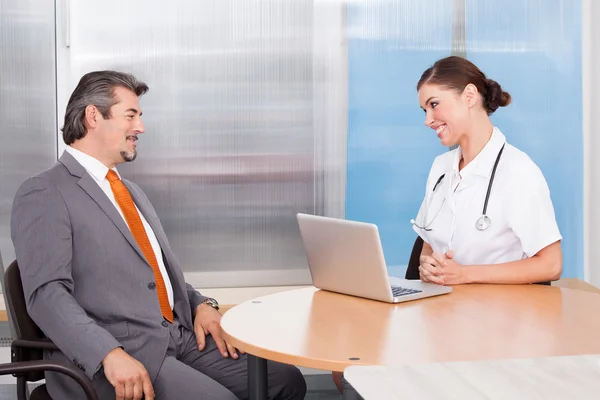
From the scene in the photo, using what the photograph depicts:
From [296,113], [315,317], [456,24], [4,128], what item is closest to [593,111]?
[456,24]

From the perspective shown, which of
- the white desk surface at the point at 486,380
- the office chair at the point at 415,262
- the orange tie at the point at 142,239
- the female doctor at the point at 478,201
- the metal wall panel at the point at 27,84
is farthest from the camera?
the metal wall panel at the point at 27,84

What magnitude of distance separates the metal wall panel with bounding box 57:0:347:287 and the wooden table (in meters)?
1.57

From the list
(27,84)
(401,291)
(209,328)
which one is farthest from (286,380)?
(27,84)

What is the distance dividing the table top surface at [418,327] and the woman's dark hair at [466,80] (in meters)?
0.80

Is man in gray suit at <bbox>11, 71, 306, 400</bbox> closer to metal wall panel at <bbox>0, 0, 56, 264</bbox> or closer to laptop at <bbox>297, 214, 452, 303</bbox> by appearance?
laptop at <bbox>297, 214, 452, 303</bbox>

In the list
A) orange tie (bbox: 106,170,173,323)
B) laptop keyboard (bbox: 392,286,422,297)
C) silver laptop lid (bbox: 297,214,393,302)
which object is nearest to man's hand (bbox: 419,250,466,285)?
laptop keyboard (bbox: 392,286,422,297)

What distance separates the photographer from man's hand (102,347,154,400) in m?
2.20

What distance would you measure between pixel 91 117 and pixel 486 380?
187cm

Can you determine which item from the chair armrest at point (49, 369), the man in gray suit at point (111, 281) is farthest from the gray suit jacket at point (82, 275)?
the chair armrest at point (49, 369)

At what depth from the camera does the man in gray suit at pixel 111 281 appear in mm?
2275

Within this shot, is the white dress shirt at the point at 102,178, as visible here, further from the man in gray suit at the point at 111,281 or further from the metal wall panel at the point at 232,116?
the metal wall panel at the point at 232,116

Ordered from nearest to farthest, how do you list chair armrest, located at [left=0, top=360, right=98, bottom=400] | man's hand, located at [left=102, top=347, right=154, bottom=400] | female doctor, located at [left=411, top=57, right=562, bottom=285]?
chair armrest, located at [left=0, top=360, right=98, bottom=400], man's hand, located at [left=102, top=347, right=154, bottom=400], female doctor, located at [left=411, top=57, right=562, bottom=285]

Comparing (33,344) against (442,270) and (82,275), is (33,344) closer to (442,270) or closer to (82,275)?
(82,275)

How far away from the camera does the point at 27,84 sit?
3984 millimetres
